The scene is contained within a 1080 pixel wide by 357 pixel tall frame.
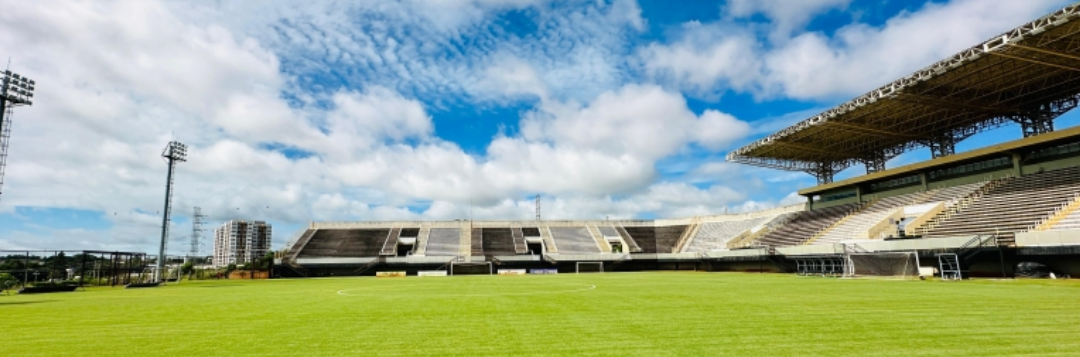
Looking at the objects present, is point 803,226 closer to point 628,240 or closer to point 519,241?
point 628,240

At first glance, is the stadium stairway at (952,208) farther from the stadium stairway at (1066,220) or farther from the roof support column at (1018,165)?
the stadium stairway at (1066,220)

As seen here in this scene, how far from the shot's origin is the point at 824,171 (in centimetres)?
6000

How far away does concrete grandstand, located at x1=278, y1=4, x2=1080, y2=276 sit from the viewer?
1198 inches

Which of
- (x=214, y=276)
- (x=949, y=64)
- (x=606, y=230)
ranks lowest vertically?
(x=214, y=276)

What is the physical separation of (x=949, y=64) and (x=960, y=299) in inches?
957

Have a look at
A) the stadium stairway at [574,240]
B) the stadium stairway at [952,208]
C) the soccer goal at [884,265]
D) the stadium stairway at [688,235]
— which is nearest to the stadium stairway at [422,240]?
the stadium stairway at [574,240]

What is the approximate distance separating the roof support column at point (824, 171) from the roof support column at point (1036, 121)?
19.6 m

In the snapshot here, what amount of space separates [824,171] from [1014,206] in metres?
26.3

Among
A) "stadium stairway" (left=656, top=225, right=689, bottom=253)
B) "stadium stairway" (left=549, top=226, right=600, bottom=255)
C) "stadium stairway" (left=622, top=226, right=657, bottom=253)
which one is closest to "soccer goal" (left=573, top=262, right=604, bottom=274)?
"stadium stairway" (left=549, top=226, right=600, bottom=255)

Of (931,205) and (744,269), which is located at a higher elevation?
(931,205)

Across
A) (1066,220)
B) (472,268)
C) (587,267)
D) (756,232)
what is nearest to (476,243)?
(472,268)

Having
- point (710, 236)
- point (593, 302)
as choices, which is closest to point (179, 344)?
point (593, 302)

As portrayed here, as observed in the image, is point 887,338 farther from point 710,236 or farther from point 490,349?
point 710,236

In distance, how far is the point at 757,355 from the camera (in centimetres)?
752
